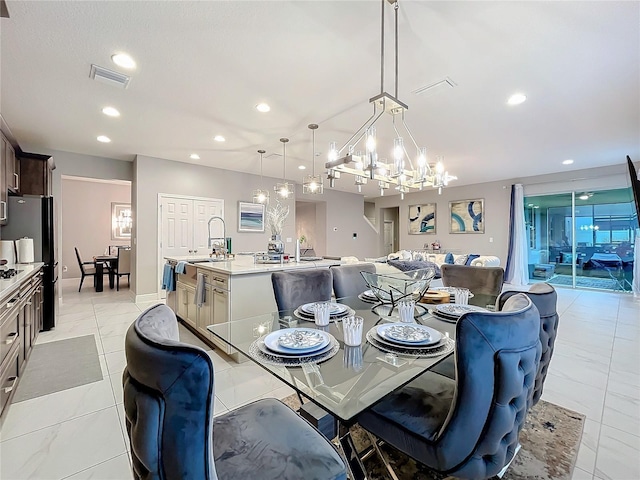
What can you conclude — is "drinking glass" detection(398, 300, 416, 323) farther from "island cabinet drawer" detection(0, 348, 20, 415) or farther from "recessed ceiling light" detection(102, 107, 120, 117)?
"recessed ceiling light" detection(102, 107, 120, 117)

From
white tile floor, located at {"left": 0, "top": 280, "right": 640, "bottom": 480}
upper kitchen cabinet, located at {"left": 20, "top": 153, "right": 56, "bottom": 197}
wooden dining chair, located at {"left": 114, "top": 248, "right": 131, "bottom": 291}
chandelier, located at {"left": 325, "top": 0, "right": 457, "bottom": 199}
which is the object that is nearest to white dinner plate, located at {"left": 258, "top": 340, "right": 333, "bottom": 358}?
white tile floor, located at {"left": 0, "top": 280, "right": 640, "bottom": 480}

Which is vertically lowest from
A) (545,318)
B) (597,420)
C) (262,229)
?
(597,420)

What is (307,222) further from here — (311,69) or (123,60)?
(123,60)

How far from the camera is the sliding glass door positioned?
20.0ft

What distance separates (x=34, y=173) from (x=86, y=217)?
4.61 m

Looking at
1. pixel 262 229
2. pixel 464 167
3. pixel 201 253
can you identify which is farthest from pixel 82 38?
pixel 464 167

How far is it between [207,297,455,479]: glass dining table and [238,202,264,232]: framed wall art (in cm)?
528

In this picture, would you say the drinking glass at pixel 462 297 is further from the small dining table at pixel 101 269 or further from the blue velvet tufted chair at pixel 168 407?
the small dining table at pixel 101 269

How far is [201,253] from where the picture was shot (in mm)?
6070

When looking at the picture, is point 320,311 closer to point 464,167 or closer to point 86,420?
point 86,420

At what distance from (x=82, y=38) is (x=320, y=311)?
2.71m

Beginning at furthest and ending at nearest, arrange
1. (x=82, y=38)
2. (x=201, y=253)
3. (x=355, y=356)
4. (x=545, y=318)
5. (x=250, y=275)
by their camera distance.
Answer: (x=201, y=253), (x=250, y=275), (x=82, y=38), (x=545, y=318), (x=355, y=356)

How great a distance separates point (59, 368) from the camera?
263cm

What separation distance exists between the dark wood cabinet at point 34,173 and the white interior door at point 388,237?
956cm
